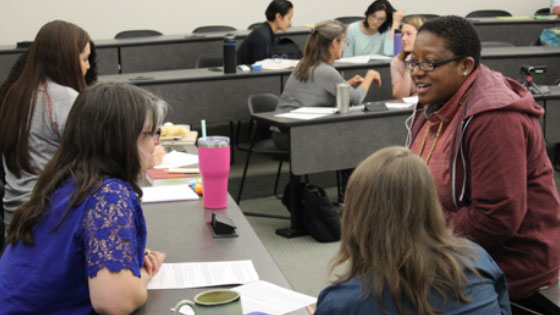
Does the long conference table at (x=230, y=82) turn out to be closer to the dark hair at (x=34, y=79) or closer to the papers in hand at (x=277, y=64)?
the papers in hand at (x=277, y=64)

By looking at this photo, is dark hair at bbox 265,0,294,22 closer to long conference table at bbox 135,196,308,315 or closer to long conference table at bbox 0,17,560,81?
long conference table at bbox 0,17,560,81

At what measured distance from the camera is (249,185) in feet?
17.3

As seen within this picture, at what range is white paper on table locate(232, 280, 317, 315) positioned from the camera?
161cm

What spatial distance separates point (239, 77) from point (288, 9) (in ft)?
3.90

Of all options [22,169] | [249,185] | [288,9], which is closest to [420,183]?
[22,169]

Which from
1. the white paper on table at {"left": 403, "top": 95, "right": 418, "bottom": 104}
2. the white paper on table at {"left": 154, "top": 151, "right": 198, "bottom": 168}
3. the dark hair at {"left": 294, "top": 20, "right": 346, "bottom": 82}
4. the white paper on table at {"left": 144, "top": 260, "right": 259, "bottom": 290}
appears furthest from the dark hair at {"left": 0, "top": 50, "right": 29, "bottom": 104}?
the white paper on table at {"left": 403, "top": 95, "right": 418, "bottom": 104}

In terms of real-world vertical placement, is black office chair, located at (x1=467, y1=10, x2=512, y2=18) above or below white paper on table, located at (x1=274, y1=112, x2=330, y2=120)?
above

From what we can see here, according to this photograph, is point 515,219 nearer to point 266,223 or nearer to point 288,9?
point 266,223

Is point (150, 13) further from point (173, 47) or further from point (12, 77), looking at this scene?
point (12, 77)

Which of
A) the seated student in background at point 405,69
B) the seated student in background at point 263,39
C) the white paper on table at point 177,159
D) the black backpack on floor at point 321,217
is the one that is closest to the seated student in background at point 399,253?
the white paper on table at point 177,159

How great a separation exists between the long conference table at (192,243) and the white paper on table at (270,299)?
3 cm

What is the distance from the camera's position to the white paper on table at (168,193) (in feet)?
8.18

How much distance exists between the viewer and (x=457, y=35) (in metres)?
1.93

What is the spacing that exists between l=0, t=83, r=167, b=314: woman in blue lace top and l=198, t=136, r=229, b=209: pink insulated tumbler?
2.29 ft
